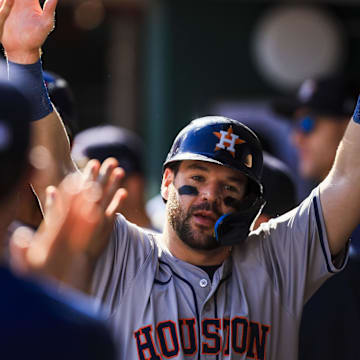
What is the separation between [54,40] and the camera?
1072 centimetres

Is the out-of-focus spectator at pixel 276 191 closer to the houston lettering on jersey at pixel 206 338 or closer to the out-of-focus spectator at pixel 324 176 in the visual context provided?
the out-of-focus spectator at pixel 324 176

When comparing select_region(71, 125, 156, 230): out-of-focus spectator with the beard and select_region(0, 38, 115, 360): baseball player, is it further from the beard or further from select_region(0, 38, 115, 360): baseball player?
select_region(0, 38, 115, 360): baseball player

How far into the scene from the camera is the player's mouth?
3.39 metres

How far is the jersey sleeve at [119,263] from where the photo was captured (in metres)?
3.27

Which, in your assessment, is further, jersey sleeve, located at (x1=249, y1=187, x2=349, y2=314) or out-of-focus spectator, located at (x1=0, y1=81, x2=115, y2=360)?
jersey sleeve, located at (x1=249, y1=187, x2=349, y2=314)

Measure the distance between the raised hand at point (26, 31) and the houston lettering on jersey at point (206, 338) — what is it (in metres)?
1.17

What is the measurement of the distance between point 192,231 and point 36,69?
2.96ft

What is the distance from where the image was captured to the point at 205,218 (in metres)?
3.40

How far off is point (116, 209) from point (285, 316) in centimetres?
128

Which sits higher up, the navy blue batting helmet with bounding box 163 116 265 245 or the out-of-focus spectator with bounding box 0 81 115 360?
the out-of-focus spectator with bounding box 0 81 115 360

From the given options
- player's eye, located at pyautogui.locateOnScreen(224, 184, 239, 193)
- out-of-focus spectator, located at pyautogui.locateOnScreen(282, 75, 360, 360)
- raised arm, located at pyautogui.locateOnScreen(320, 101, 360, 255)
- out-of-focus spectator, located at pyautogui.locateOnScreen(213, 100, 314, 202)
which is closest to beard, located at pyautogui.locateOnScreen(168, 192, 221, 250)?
player's eye, located at pyautogui.locateOnScreen(224, 184, 239, 193)

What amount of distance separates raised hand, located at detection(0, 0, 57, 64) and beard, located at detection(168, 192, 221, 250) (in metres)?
0.86

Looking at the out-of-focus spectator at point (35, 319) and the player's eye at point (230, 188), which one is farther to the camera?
the player's eye at point (230, 188)

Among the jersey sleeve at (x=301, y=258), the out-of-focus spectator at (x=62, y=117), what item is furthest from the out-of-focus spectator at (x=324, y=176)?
the out-of-focus spectator at (x=62, y=117)
